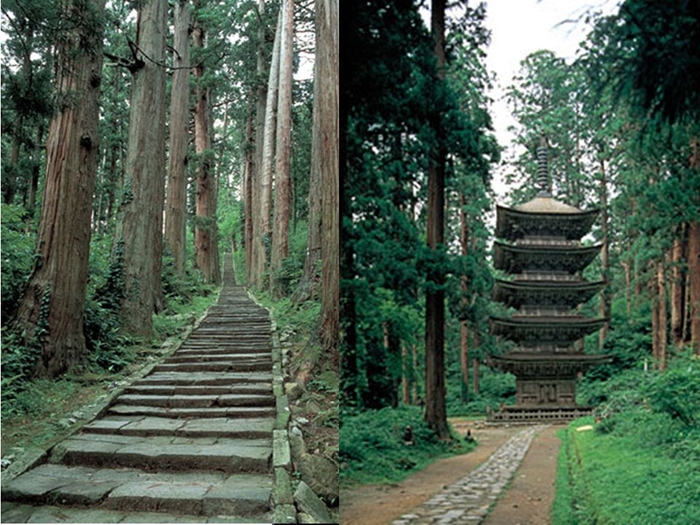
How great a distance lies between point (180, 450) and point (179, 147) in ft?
4.71

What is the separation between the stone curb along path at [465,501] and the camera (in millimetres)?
1162

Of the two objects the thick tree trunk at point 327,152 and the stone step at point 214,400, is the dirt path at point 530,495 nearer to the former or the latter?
the thick tree trunk at point 327,152

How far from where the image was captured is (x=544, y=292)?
6.55 ft

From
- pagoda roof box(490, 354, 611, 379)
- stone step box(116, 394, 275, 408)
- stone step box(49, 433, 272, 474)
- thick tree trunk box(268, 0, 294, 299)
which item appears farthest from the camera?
thick tree trunk box(268, 0, 294, 299)

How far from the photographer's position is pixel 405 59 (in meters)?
1.27

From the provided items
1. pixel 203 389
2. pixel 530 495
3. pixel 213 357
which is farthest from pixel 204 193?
pixel 530 495

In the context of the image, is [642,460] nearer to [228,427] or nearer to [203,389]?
[228,427]

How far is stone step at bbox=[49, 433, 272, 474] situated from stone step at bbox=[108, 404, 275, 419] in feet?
0.38

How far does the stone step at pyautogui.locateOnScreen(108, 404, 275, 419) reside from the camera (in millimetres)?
2088

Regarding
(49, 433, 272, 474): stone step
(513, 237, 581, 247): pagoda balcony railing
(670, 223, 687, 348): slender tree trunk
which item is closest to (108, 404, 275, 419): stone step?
(49, 433, 272, 474): stone step

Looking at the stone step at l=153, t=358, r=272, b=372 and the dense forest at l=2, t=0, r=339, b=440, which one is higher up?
the dense forest at l=2, t=0, r=339, b=440

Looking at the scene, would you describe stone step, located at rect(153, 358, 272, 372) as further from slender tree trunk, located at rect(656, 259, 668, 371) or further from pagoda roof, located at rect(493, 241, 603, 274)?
slender tree trunk, located at rect(656, 259, 668, 371)

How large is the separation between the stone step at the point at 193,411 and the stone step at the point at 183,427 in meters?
0.02

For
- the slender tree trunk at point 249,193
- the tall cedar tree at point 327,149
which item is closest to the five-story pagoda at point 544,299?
the tall cedar tree at point 327,149
